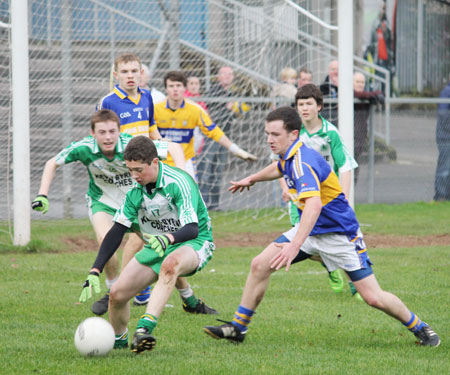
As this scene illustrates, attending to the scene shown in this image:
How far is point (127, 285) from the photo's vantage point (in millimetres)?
5418

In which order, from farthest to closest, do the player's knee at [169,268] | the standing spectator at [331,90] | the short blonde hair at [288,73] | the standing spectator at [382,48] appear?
the standing spectator at [382,48], the short blonde hair at [288,73], the standing spectator at [331,90], the player's knee at [169,268]

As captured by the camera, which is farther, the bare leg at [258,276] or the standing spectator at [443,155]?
the standing spectator at [443,155]

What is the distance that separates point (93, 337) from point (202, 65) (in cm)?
1162

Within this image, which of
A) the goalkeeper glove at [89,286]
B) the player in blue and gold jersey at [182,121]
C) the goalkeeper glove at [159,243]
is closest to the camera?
the goalkeeper glove at [159,243]

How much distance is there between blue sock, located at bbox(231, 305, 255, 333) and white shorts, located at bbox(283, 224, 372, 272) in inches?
23.5

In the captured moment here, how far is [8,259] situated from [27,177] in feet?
3.58

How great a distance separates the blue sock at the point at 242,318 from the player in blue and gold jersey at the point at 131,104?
10.2 ft

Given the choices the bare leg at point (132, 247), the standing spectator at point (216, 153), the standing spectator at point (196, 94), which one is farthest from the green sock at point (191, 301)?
the standing spectator at point (216, 153)

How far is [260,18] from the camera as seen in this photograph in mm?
14445

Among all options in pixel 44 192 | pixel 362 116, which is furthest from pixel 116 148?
pixel 362 116

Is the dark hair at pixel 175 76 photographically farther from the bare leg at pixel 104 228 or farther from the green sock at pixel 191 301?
the green sock at pixel 191 301

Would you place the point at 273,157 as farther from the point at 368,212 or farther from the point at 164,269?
the point at 368,212

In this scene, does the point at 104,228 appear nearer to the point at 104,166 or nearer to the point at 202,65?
the point at 104,166

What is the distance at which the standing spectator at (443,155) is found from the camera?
1470 centimetres
